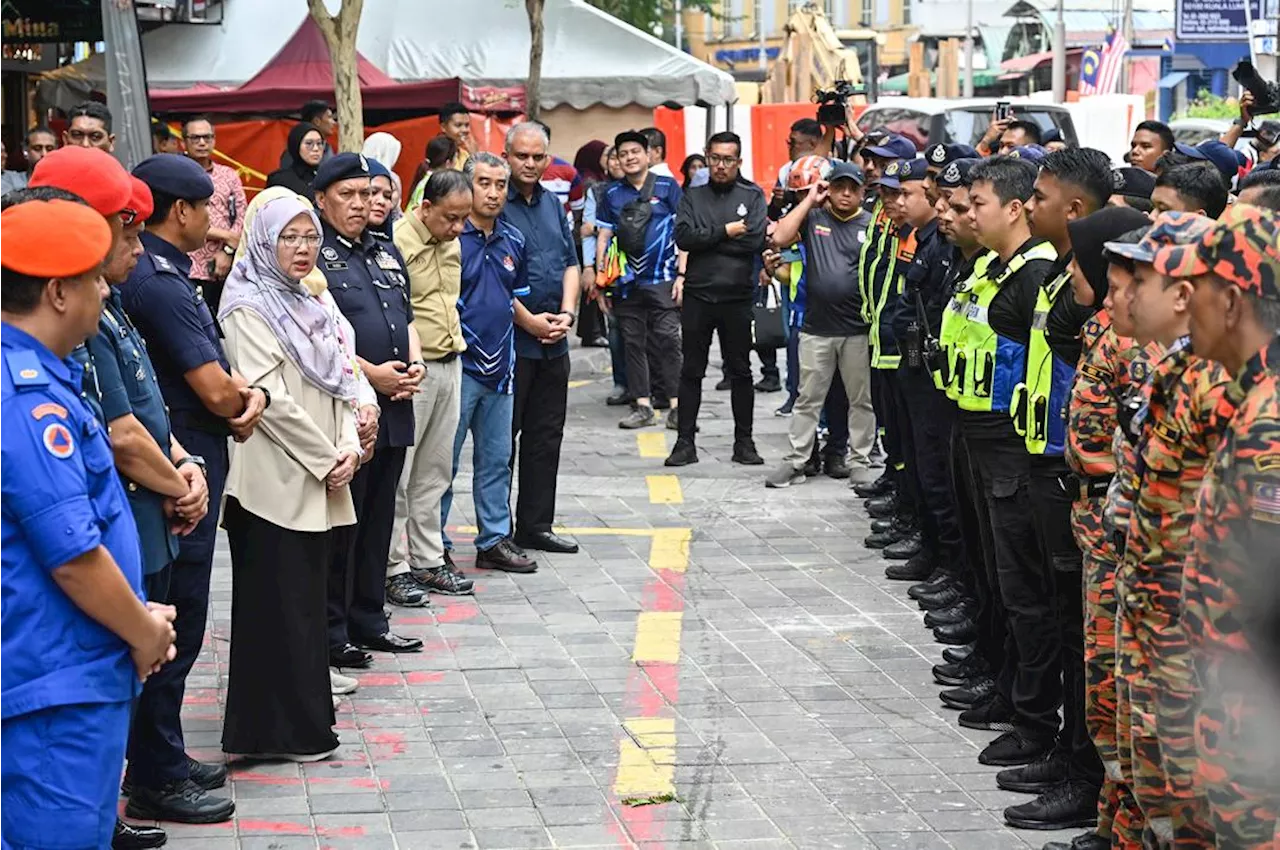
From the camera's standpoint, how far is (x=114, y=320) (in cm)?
522

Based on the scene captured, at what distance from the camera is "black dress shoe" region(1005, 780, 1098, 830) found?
569 cm

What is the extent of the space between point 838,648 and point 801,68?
2631 centimetres

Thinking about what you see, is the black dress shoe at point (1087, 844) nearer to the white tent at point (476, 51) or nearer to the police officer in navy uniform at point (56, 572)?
the police officer in navy uniform at point (56, 572)

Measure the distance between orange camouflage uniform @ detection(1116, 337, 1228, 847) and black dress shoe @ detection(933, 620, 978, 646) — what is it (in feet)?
11.1

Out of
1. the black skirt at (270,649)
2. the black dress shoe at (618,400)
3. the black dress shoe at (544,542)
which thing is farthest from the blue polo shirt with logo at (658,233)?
the black skirt at (270,649)

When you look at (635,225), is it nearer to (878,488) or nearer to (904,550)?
(878,488)

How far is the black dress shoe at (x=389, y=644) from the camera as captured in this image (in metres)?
7.79

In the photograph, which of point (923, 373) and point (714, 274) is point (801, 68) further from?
point (923, 373)

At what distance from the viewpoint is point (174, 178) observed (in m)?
5.78

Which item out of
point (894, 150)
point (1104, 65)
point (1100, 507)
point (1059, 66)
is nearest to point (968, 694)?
point (1100, 507)

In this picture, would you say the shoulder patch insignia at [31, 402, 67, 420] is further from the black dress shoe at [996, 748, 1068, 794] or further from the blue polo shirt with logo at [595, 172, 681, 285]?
the blue polo shirt with logo at [595, 172, 681, 285]

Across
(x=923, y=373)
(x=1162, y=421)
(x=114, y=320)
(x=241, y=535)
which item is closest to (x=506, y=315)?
(x=923, y=373)

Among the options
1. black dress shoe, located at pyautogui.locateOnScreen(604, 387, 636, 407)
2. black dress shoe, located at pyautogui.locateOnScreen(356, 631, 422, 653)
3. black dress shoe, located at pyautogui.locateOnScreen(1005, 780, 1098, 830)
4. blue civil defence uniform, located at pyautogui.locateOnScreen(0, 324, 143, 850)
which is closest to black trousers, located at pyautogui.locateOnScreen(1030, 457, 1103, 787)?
black dress shoe, located at pyautogui.locateOnScreen(1005, 780, 1098, 830)

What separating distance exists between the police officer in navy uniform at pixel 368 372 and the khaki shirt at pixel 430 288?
579 mm
